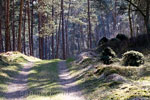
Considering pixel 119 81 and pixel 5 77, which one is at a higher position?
pixel 119 81

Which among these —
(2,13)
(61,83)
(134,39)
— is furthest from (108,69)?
(2,13)

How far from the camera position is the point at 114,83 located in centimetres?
1082

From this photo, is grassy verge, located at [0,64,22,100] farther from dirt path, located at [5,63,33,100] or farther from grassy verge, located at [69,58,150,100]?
grassy verge, located at [69,58,150,100]

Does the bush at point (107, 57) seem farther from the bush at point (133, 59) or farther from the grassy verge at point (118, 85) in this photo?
the grassy verge at point (118, 85)

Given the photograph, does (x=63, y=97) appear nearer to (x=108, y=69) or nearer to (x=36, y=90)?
(x=36, y=90)

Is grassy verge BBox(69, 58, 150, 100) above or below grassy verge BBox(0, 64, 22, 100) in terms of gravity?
above

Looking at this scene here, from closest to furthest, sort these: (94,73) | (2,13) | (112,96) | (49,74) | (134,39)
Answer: (112,96) → (94,73) → (49,74) → (134,39) → (2,13)

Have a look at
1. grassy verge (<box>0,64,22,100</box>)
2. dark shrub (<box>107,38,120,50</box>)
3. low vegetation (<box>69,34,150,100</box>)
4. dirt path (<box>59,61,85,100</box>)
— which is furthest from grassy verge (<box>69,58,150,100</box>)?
dark shrub (<box>107,38,120,50</box>)

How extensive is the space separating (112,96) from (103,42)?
1853 cm

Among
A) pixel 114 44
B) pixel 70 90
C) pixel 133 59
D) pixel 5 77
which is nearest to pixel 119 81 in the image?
pixel 70 90

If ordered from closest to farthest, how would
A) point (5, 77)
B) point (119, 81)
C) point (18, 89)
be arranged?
point (119, 81)
point (18, 89)
point (5, 77)

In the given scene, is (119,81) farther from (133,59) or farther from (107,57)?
(107,57)

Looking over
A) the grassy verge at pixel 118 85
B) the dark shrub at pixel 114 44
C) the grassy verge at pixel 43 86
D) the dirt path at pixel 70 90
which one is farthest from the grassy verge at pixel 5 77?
the dark shrub at pixel 114 44

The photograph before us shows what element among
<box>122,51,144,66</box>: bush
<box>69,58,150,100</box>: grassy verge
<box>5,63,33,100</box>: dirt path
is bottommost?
<box>5,63,33,100</box>: dirt path
